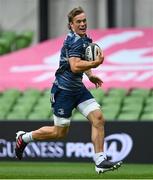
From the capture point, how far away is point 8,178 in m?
12.8

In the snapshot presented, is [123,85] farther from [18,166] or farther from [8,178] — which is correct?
[8,178]

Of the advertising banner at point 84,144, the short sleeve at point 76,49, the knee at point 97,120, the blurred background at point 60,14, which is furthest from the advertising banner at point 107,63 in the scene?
the short sleeve at point 76,49

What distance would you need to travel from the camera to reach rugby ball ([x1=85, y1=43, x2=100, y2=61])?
1239 centimetres

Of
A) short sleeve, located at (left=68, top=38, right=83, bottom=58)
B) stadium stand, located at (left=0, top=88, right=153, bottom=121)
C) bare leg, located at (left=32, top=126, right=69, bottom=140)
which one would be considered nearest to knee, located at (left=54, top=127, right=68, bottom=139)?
bare leg, located at (left=32, top=126, right=69, bottom=140)

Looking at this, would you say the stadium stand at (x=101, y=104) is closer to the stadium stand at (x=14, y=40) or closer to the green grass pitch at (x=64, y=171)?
the green grass pitch at (x=64, y=171)

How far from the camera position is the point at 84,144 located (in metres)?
16.4

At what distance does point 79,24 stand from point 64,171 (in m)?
2.74

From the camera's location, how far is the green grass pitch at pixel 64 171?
1318cm

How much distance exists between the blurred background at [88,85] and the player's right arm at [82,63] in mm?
3805

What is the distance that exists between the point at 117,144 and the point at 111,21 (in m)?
6.12

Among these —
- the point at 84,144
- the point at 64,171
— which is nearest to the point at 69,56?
the point at 64,171

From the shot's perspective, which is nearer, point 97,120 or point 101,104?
point 97,120

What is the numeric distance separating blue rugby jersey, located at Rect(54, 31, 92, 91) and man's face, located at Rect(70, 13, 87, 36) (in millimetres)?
59

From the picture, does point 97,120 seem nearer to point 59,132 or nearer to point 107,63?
point 59,132
